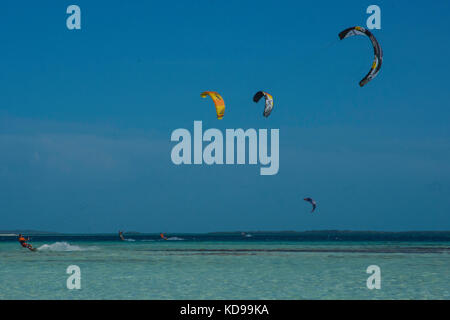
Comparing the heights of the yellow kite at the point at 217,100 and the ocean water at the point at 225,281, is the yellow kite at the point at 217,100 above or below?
Result: above

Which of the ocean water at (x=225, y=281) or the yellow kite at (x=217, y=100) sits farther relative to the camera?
the yellow kite at (x=217, y=100)

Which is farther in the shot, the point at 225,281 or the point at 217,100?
the point at 217,100

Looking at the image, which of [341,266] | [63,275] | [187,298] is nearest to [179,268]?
[63,275]

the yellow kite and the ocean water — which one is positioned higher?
the yellow kite

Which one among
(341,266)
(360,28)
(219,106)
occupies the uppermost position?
(360,28)

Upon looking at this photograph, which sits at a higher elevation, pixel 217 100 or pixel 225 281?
pixel 217 100

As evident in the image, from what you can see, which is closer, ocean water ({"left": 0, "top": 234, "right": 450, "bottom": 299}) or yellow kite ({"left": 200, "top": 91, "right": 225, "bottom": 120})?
ocean water ({"left": 0, "top": 234, "right": 450, "bottom": 299})

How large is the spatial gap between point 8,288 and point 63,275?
3.84m
